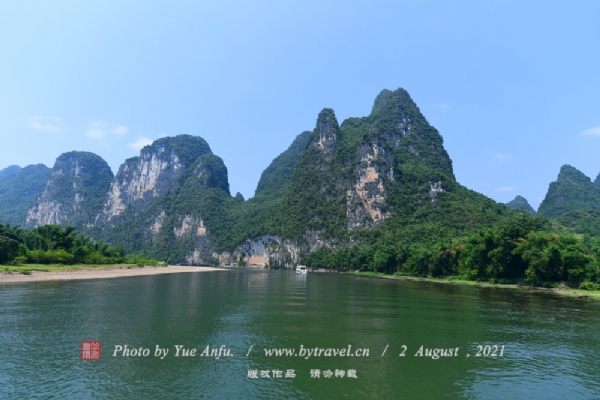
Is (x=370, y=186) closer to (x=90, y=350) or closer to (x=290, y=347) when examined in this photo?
(x=290, y=347)

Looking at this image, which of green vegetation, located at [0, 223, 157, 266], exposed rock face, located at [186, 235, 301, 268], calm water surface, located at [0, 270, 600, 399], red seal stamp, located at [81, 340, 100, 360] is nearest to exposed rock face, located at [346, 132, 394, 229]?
exposed rock face, located at [186, 235, 301, 268]

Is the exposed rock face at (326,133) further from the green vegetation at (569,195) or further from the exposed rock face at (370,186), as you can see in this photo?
the green vegetation at (569,195)

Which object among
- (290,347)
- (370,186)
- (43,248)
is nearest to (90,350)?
(290,347)

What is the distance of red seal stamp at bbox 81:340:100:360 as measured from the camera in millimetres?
12655

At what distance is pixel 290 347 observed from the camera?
47.4 ft

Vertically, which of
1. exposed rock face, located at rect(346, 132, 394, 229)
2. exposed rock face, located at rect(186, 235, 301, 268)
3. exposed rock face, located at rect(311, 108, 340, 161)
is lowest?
exposed rock face, located at rect(186, 235, 301, 268)

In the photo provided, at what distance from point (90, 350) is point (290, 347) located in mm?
7929

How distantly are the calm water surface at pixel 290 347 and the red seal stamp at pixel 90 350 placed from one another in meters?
0.27

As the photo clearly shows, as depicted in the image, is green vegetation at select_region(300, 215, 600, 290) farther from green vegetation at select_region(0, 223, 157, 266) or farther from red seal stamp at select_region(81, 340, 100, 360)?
green vegetation at select_region(0, 223, 157, 266)

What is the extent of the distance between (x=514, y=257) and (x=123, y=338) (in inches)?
1985

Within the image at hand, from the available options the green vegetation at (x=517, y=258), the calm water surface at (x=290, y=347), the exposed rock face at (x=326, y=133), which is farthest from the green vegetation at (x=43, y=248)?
the exposed rock face at (x=326, y=133)

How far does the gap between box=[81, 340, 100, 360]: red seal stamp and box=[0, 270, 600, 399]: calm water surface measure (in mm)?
265

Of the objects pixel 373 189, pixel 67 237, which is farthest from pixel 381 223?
pixel 67 237

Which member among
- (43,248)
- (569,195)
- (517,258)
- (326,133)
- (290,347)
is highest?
(326,133)
